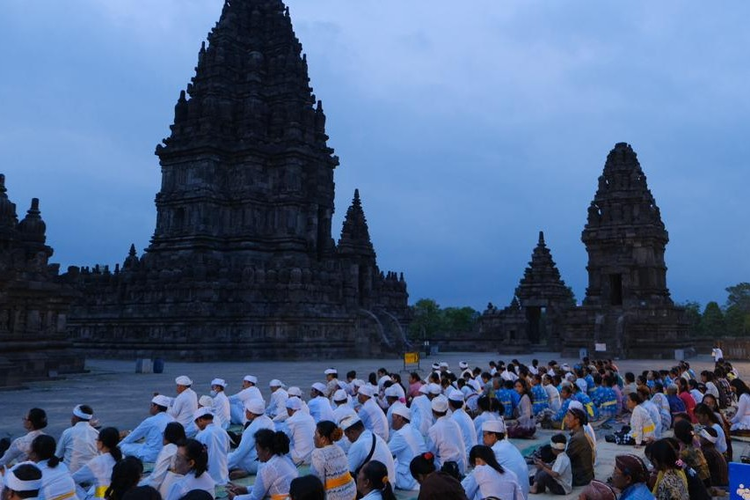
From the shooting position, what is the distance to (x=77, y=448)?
8398 mm

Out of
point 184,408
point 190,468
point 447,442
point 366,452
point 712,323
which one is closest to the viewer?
point 190,468

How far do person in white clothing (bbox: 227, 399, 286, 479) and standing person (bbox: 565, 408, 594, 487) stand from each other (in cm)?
444

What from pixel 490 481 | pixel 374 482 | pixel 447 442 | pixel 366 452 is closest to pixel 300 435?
pixel 447 442

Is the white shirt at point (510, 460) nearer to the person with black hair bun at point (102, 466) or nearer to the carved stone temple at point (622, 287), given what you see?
the person with black hair bun at point (102, 466)

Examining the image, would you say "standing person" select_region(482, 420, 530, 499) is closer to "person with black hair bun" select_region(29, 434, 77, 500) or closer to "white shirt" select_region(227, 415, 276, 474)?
"white shirt" select_region(227, 415, 276, 474)

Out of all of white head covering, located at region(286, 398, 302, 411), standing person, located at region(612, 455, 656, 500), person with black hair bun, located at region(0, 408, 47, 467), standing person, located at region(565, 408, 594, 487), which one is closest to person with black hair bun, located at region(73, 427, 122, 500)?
person with black hair bun, located at region(0, 408, 47, 467)

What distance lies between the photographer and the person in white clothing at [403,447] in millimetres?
9125

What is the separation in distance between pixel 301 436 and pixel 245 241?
27663mm

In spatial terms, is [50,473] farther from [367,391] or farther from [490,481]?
[367,391]

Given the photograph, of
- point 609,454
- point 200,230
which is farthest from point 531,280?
point 609,454

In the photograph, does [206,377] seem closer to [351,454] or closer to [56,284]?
[56,284]

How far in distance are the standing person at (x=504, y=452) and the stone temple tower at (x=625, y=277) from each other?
2969cm

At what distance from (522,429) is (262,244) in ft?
86.5

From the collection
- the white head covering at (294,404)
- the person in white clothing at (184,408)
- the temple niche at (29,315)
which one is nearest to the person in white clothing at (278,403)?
the person in white clothing at (184,408)
